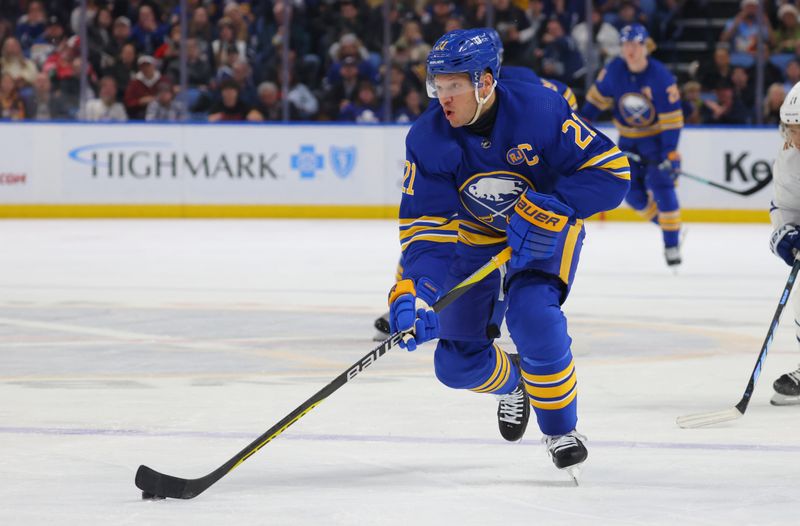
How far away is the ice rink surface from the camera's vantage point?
3.12 metres

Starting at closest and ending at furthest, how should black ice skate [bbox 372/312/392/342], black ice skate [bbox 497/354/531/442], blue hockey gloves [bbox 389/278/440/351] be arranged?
1. blue hockey gloves [bbox 389/278/440/351]
2. black ice skate [bbox 497/354/531/442]
3. black ice skate [bbox 372/312/392/342]

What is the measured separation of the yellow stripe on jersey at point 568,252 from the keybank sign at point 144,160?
31.1 feet

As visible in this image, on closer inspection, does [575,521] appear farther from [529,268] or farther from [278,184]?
[278,184]

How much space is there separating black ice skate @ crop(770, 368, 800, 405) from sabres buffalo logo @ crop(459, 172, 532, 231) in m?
1.37

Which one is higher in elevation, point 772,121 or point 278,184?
point 772,121

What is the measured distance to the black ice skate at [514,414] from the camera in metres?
3.76

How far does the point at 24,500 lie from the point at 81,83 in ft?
32.5

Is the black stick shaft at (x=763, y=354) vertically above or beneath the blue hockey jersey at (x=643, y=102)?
above

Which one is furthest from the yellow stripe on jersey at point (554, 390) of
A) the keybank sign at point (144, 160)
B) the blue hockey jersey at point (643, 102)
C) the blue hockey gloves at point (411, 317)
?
the keybank sign at point (144, 160)

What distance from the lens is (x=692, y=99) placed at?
12609mm

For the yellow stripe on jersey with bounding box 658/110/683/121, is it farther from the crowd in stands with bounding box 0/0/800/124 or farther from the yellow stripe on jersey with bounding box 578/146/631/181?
the yellow stripe on jersey with bounding box 578/146/631/181

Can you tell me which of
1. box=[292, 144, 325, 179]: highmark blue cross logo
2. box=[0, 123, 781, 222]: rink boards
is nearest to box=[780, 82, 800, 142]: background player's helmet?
box=[0, 123, 781, 222]: rink boards

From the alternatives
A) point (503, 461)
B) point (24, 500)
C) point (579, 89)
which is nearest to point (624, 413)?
point (503, 461)

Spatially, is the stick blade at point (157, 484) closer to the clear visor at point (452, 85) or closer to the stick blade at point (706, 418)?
the clear visor at point (452, 85)
